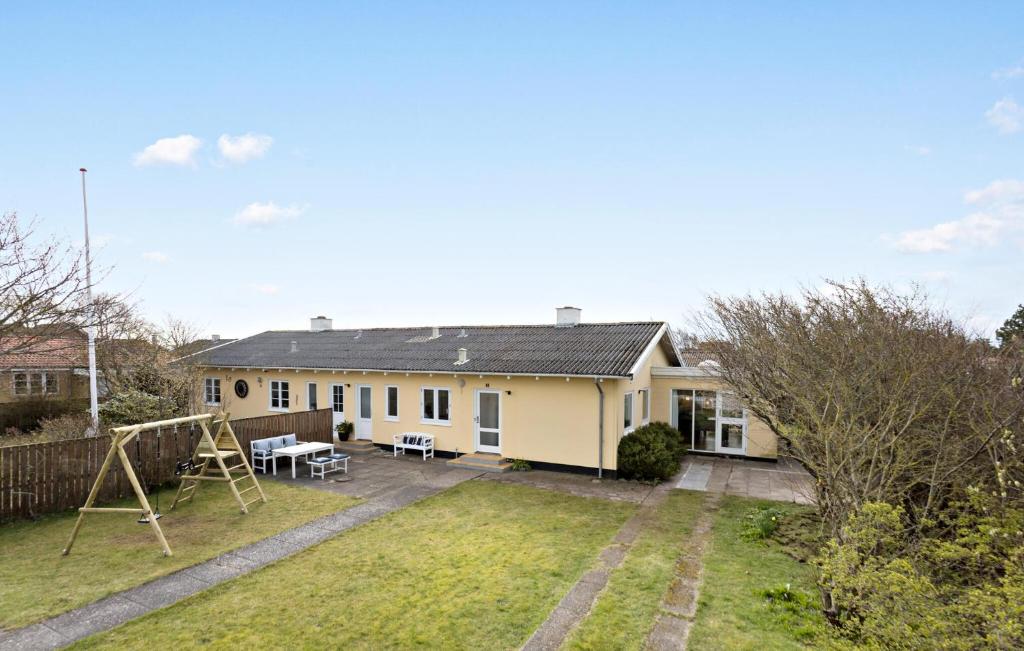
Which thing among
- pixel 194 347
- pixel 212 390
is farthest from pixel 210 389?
pixel 194 347

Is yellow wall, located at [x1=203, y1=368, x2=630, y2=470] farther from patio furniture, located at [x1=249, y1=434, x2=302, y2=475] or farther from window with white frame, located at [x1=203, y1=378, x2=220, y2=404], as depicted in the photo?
window with white frame, located at [x1=203, y1=378, x2=220, y2=404]

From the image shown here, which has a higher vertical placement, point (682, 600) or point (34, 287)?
point (34, 287)

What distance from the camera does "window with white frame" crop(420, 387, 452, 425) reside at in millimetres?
15969

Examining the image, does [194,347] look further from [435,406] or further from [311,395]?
[435,406]

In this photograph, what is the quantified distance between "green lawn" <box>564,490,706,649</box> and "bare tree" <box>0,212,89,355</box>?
34.2 feet

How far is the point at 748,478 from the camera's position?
44.3ft

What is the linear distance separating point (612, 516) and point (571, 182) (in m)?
12.4

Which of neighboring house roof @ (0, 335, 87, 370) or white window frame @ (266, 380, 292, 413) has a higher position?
neighboring house roof @ (0, 335, 87, 370)

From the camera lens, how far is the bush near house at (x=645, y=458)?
508 inches

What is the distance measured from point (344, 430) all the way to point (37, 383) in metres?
21.2

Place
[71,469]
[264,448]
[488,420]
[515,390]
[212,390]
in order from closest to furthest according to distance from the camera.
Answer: [71,469], [264,448], [515,390], [488,420], [212,390]

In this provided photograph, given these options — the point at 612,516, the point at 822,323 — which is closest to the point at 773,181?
the point at 822,323

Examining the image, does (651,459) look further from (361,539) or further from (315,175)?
(315,175)

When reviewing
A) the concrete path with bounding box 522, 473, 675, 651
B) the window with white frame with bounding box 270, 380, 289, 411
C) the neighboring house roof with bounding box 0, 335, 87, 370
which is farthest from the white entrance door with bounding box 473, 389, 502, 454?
the neighboring house roof with bounding box 0, 335, 87, 370
